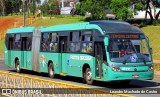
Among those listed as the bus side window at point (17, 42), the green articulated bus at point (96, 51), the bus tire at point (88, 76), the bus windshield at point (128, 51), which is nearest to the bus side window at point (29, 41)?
the green articulated bus at point (96, 51)

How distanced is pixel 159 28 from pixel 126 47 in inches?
1230

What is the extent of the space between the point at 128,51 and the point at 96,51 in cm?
159

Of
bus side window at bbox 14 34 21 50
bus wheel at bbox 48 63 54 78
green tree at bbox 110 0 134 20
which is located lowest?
bus wheel at bbox 48 63 54 78

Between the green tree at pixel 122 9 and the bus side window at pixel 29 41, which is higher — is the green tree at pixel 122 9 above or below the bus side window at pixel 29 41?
above

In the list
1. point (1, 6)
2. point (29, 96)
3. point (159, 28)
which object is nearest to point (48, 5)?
point (1, 6)

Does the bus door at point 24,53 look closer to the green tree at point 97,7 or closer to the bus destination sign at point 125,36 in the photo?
the bus destination sign at point 125,36

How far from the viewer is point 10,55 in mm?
32125

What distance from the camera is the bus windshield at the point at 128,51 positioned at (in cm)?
1993

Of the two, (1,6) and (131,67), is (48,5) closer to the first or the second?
(1,6)

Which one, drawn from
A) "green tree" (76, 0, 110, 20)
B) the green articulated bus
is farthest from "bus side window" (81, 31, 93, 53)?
"green tree" (76, 0, 110, 20)

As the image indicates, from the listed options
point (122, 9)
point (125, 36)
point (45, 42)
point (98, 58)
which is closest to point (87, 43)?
point (98, 58)

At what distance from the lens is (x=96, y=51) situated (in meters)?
20.9

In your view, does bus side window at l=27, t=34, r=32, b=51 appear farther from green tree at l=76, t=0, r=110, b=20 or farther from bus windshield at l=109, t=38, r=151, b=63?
green tree at l=76, t=0, r=110, b=20

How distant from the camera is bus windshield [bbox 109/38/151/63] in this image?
1993cm
